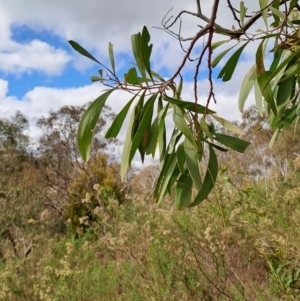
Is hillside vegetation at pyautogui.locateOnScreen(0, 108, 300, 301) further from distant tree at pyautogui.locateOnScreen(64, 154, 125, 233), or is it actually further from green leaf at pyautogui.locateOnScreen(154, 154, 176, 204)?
distant tree at pyautogui.locateOnScreen(64, 154, 125, 233)

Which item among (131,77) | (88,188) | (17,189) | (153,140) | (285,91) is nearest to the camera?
(131,77)

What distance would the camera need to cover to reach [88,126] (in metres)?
0.61

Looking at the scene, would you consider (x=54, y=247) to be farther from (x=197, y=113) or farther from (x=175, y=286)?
(x=197, y=113)

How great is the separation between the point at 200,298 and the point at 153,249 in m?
0.41

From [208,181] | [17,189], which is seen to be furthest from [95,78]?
[17,189]

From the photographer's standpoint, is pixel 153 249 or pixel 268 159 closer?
pixel 153 249

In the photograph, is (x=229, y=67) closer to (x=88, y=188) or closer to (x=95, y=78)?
(x=95, y=78)

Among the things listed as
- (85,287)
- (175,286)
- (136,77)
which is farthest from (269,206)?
(136,77)

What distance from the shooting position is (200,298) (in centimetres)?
215

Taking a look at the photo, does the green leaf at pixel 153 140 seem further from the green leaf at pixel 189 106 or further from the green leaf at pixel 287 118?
the green leaf at pixel 287 118

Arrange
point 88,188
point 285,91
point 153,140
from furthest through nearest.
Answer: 1. point 88,188
2. point 285,91
3. point 153,140

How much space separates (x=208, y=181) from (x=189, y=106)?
5.4 inches

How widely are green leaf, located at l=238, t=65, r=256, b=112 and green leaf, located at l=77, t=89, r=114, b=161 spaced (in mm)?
329

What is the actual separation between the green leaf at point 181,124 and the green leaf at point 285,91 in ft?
0.83
